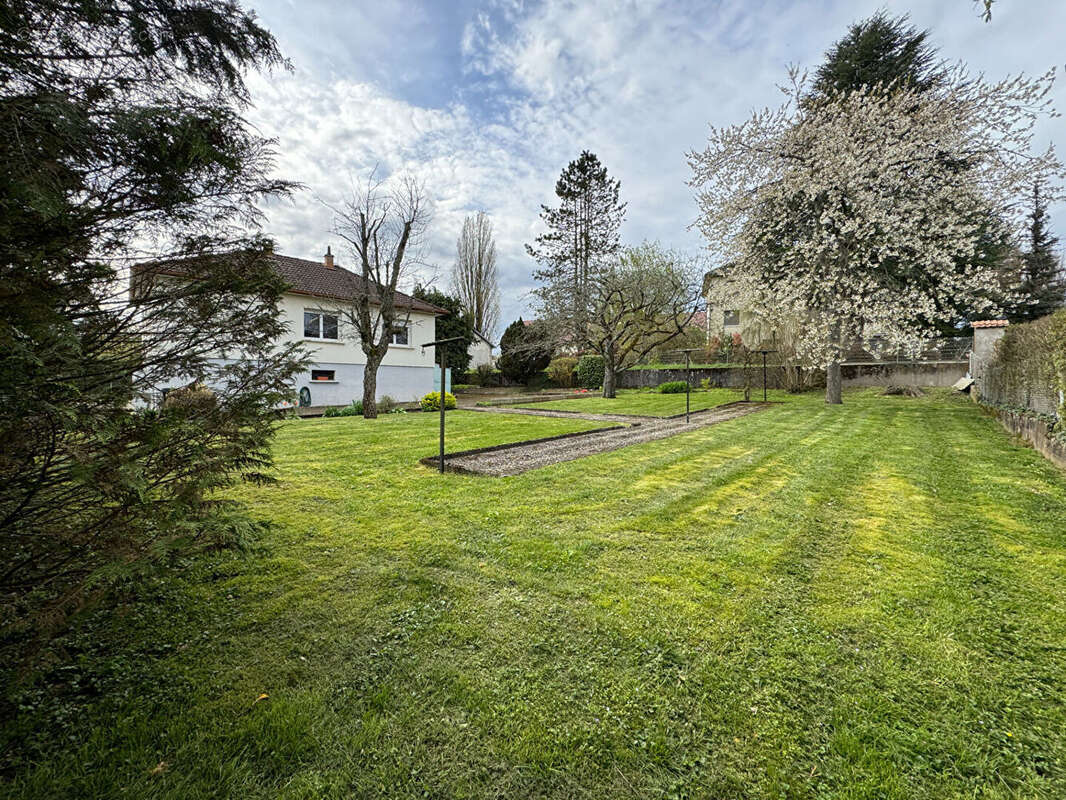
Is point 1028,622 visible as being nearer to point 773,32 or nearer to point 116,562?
point 116,562

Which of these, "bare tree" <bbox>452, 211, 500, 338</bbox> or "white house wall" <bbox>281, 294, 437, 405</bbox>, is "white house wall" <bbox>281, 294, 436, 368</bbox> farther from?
"bare tree" <bbox>452, 211, 500, 338</bbox>

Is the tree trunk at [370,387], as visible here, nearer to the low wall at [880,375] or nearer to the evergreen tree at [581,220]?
the evergreen tree at [581,220]

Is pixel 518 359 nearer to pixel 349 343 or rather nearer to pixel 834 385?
pixel 349 343

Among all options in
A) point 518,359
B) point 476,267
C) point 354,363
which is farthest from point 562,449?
point 476,267

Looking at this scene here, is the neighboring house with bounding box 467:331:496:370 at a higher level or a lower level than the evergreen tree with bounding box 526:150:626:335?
lower

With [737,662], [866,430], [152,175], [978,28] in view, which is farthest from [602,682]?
[866,430]

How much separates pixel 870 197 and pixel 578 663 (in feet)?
49.9

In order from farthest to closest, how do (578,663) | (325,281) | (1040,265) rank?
(1040,265) → (325,281) → (578,663)

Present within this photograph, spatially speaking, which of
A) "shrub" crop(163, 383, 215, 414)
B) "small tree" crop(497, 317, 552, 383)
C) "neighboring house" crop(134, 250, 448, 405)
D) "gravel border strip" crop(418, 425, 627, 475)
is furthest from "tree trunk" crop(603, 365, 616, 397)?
"shrub" crop(163, 383, 215, 414)

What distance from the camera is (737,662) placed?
202cm

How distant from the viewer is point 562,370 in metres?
27.2

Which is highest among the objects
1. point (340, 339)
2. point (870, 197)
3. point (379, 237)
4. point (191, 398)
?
point (870, 197)

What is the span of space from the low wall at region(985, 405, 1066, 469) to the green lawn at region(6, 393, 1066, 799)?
235cm

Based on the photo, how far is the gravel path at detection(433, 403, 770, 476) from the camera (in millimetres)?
6045
